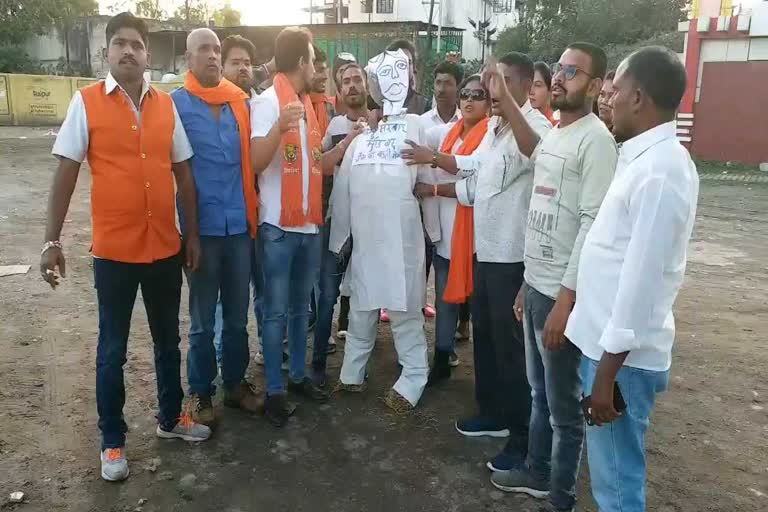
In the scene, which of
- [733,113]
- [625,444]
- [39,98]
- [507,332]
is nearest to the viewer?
[625,444]

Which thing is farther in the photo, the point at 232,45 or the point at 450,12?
the point at 450,12

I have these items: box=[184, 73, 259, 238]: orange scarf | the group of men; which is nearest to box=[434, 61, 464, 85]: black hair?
the group of men

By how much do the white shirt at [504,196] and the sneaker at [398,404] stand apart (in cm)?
110

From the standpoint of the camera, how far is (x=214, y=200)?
3.21 metres

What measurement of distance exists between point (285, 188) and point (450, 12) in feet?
125

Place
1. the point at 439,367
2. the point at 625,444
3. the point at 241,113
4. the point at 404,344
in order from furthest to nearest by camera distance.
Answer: the point at 439,367 < the point at 404,344 < the point at 241,113 < the point at 625,444

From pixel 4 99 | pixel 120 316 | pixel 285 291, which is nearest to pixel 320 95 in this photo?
pixel 285 291

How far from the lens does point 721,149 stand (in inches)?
632

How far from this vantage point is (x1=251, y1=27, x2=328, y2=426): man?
3.29m

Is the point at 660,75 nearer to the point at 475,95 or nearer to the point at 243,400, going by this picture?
the point at 475,95

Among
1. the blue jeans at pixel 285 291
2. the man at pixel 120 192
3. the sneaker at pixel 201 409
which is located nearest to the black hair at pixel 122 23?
the man at pixel 120 192

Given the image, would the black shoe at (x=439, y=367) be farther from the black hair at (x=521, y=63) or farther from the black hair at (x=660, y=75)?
the black hair at (x=660, y=75)

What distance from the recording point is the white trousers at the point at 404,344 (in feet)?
12.3

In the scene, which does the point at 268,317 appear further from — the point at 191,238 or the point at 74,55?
the point at 74,55
